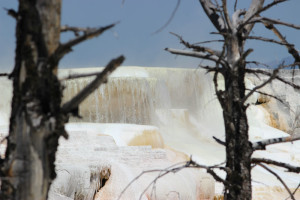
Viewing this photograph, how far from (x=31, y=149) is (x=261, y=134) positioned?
26080 mm

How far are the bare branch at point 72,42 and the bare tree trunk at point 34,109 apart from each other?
0.16 feet

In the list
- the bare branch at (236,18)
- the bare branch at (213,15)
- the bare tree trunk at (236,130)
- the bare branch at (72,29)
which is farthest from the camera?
the bare branch at (213,15)

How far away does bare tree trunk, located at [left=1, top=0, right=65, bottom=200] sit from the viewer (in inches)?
93.4

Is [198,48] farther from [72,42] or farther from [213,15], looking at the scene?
[72,42]

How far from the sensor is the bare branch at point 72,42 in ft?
7.98

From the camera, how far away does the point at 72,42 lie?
2455mm

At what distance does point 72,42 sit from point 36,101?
1.27 feet

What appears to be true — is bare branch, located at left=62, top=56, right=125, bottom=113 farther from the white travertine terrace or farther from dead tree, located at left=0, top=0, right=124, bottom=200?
the white travertine terrace

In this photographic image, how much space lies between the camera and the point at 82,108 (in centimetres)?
2678

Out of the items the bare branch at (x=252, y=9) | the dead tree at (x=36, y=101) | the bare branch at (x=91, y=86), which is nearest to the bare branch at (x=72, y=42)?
the dead tree at (x=36, y=101)

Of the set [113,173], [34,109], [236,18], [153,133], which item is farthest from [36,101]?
[153,133]

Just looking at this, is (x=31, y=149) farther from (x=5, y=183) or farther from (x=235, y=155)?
(x=235, y=155)

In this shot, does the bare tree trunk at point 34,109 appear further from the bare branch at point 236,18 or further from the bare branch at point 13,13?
the bare branch at point 236,18

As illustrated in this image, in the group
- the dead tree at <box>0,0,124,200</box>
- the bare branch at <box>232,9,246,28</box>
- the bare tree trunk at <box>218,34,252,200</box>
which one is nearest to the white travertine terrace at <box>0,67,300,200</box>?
the bare branch at <box>232,9,246,28</box>
